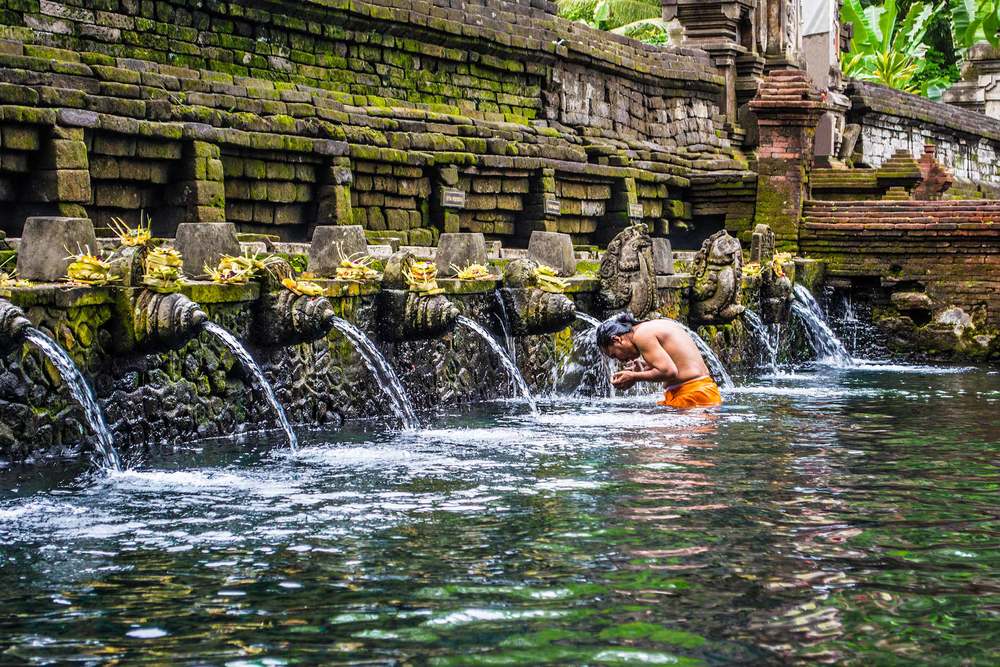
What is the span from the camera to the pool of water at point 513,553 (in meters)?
4.40

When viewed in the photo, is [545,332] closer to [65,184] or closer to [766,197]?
[65,184]

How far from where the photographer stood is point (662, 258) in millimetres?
13992

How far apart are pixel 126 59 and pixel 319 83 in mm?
3245

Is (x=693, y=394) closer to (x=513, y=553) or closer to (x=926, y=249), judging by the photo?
(x=513, y=553)

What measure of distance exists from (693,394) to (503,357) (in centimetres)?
171

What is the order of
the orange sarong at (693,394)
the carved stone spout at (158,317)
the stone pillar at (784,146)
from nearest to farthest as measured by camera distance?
1. the carved stone spout at (158,317)
2. the orange sarong at (693,394)
3. the stone pillar at (784,146)

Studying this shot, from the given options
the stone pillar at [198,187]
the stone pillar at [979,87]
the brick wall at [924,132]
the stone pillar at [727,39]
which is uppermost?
the stone pillar at [979,87]

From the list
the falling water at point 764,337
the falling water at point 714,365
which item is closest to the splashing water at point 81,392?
the falling water at point 714,365

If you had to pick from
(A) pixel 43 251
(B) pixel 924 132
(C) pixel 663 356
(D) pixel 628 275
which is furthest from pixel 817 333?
(B) pixel 924 132

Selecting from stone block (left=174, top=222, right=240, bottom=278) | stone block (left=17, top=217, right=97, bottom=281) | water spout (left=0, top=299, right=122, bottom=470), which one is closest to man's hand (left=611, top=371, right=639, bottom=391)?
stone block (left=174, top=222, right=240, bottom=278)

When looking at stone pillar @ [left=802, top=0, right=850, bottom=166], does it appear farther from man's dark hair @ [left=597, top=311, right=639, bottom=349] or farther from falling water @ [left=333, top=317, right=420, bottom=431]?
falling water @ [left=333, top=317, right=420, bottom=431]

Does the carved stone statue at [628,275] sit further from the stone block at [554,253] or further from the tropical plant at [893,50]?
the tropical plant at [893,50]

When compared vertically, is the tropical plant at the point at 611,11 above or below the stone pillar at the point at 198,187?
above

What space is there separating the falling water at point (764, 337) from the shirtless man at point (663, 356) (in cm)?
506
